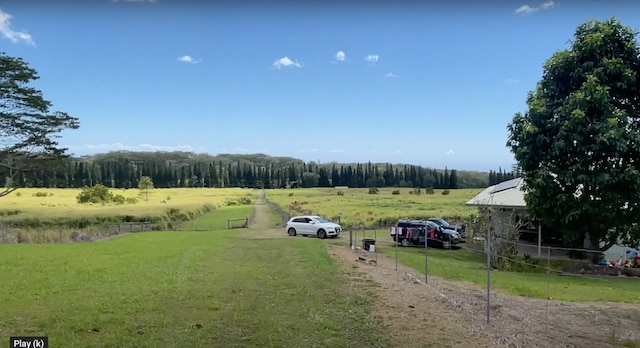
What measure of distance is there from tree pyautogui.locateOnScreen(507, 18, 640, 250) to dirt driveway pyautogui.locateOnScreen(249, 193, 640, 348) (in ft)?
26.7

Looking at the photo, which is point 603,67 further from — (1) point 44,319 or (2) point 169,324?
(1) point 44,319

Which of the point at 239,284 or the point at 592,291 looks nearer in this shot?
the point at 239,284

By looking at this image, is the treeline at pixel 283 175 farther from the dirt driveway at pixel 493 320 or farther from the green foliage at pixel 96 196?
the dirt driveway at pixel 493 320

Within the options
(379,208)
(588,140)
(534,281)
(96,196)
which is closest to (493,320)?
(534,281)

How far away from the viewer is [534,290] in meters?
14.0

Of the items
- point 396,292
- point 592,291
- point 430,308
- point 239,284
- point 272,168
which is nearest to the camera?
point 430,308

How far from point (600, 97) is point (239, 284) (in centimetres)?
1520

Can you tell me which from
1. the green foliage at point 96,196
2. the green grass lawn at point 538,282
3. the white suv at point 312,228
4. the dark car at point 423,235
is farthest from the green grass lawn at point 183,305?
the green foliage at point 96,196

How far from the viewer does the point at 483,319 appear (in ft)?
27.5

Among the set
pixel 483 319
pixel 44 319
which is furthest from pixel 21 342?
pixel 483 319

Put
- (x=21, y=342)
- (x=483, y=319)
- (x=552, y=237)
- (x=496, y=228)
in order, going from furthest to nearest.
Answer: (x=552, y=237) < (x=496, y=228) < (x=483, y=319) < (x=21, y=342)

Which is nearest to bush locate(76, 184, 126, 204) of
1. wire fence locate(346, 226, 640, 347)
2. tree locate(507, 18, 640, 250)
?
wire fence locate(346, 226, 640, 347)

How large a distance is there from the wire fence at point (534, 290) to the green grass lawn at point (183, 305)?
7.72ft

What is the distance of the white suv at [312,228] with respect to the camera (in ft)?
98.1
